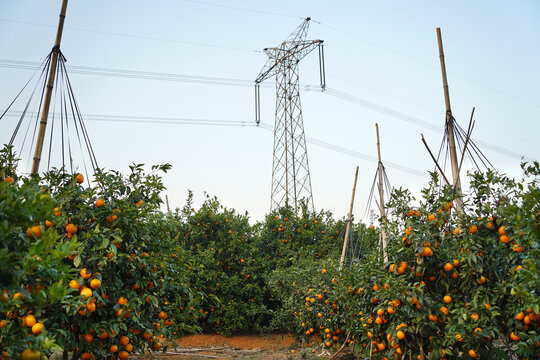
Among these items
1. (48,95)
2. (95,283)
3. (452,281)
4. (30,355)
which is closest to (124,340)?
(95,283)

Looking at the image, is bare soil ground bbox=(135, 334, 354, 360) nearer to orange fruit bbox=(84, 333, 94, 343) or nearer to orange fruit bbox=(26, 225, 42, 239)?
orange fruit bbox=(84, 333, 94, 343)

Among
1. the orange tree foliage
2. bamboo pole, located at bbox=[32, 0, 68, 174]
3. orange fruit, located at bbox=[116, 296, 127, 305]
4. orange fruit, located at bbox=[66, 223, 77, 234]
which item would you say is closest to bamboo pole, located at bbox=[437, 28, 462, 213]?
the orange tree foliage

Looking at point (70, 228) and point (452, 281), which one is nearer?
point (70, 228)

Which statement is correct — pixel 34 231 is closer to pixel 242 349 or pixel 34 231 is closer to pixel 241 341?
pixel 242 349

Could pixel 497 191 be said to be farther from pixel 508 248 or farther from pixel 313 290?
pixel 313 290

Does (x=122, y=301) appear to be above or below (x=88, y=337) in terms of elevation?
above

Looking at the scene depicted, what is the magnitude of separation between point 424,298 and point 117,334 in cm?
254

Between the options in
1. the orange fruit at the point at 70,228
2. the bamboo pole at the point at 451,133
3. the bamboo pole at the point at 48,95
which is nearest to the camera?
the orange fruit at the point at 70,228

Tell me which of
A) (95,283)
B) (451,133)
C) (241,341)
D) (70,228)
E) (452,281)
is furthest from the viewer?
(241,341)

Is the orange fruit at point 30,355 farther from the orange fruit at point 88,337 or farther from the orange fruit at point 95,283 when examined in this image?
the orange fruit at point 88,337

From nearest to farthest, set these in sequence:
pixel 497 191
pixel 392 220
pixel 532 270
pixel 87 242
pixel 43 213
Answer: pixel 43 213 < pixel 532 270 < pixel 87 242 < pixel 497 191 < pixel 392 220

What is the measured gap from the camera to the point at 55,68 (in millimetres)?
3561

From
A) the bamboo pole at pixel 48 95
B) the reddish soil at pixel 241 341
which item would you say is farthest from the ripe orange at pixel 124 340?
the reddish soil at pixel 241 341

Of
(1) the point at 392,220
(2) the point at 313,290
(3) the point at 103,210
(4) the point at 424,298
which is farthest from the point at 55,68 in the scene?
(2) the point at 313,290
